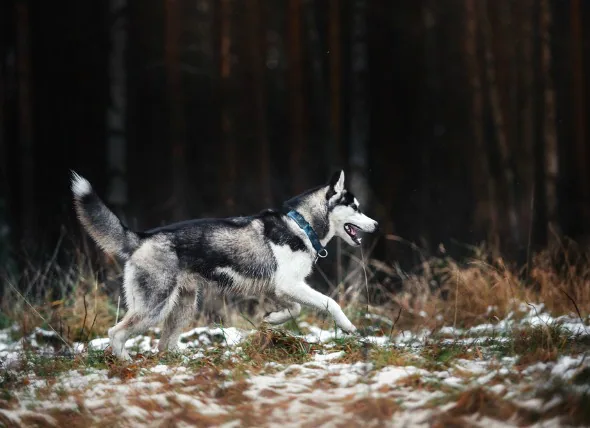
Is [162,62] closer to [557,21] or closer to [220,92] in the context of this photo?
[220,92]

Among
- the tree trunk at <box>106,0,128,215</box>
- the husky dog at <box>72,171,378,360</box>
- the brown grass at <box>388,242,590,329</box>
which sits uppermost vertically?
the tree trunk at <box>106,0,128,215</box>

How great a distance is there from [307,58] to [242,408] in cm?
A: 789

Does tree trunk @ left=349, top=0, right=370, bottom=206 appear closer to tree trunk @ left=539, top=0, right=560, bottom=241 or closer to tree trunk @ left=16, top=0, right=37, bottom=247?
tree trunk @ left=539, top=0, right=560, bottom=241

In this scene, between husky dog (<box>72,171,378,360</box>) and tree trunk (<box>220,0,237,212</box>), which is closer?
husky dog (<box>72,171,378,360</box>)

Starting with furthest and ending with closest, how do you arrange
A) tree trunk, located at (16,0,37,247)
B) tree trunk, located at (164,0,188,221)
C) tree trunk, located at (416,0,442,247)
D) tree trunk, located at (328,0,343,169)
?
1. tree trunk, located at (416,0,442,247)
2. tree trunk, located at (16,0,37,247)
3. tree trunk, located at (164,0,188,221)
4. tree trunk, located at (328,0,343,169)

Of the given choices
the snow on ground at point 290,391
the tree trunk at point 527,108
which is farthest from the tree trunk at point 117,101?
the tree trunk at point 527,108

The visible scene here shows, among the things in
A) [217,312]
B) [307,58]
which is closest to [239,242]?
[217,312]

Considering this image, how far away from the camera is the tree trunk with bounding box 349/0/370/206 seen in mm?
9008

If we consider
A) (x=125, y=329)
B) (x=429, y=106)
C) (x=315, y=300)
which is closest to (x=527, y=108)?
(x=429, y=106)

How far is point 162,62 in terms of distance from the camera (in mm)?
10508

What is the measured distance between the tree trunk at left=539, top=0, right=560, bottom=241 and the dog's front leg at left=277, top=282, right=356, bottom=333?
6.31m

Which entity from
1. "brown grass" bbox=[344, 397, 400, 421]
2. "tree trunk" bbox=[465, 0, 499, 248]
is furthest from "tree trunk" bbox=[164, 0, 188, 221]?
"brown grass" bbox=[344, 397, 400, 421]

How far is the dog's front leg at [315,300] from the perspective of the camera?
4.79 meters

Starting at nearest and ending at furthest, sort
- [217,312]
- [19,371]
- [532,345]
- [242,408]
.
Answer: [242,408], [532,345], [19,371], [217,312]
